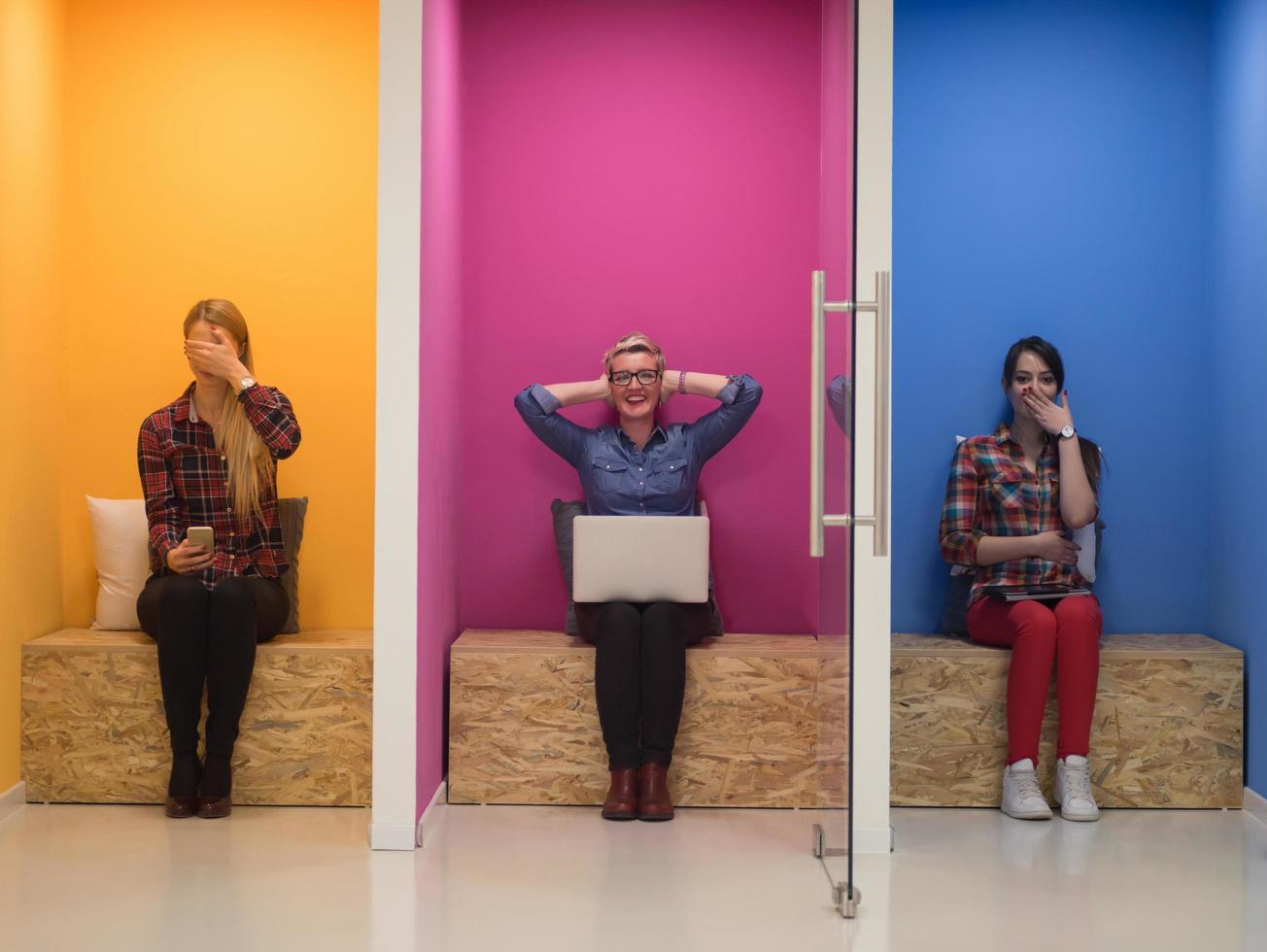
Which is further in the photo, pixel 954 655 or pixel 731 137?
pixel 731 137

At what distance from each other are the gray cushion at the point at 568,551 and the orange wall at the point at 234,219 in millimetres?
595

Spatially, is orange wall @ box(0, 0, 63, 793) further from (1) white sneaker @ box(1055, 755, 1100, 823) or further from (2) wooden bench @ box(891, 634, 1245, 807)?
(1) white sneaker @ box(1055, 755, 1100, 823)

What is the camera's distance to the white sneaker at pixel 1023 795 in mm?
3686

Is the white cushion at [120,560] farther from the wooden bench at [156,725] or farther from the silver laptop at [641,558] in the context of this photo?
the silver laptop at [641,558]

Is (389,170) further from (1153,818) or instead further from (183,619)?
(1153,818)

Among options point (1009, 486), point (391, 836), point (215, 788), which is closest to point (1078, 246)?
point (1009, 486)

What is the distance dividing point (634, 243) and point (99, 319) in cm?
167

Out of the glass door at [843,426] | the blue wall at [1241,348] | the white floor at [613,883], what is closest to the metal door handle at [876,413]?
the glass door at [843,426]

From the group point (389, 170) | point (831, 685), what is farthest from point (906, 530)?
point (389, 170)

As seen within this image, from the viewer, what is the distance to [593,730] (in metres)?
3.85

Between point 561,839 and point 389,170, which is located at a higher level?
A: point 389,170

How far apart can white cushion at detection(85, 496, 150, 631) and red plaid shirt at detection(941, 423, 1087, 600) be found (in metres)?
2.35

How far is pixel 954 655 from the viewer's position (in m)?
3.84

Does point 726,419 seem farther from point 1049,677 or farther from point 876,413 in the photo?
point 876,413
